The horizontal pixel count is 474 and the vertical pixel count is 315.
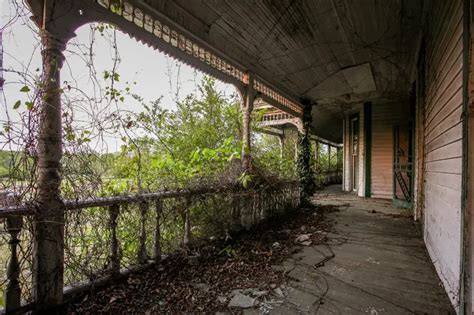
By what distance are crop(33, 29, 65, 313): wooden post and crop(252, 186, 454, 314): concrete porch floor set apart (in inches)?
65.1

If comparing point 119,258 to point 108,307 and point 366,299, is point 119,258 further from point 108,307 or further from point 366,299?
point 366,299

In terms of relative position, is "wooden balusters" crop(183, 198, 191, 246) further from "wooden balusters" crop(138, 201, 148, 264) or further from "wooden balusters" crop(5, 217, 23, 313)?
"wooden balusters" crop(5, 217, 23, 313)

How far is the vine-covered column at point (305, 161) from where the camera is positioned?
6.19m

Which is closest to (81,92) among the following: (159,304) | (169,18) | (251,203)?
(169,18)

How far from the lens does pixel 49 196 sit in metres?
1.70

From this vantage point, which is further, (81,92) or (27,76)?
(81,92)

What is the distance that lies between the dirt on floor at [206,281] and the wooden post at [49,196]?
0.27m

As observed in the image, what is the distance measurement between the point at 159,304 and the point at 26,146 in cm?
152

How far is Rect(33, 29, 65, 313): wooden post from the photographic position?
166cm

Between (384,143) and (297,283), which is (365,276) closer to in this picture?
(297,283)

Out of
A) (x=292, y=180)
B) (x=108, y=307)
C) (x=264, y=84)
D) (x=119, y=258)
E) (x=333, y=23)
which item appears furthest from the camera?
(x=292, y=180)

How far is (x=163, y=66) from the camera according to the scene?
3.47m

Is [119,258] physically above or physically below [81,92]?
below

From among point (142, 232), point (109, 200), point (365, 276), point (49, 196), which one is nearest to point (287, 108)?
point (365, 276)
